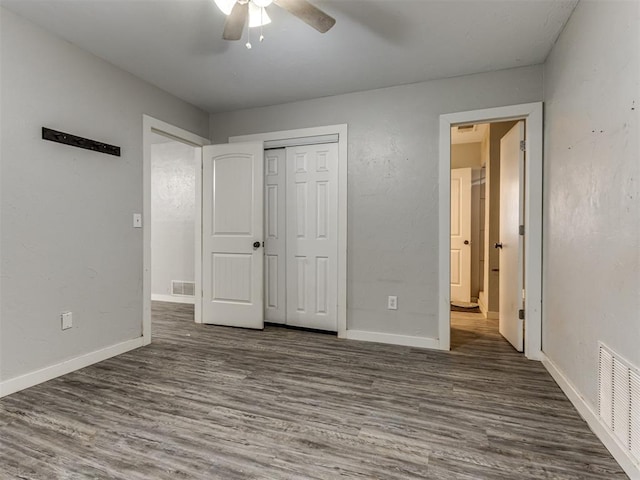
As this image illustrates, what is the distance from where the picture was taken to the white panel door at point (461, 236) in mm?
4938

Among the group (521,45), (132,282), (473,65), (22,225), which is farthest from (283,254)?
Result: (521,45)

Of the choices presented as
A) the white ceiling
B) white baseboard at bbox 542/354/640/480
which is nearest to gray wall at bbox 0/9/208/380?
the white ceiling

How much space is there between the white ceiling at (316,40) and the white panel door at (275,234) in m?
0.83

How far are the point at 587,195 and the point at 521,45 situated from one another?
132cm

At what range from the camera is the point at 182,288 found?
16.2 ft

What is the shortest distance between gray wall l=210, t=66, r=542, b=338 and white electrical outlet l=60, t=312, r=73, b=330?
90.3 inches

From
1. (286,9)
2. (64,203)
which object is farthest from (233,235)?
(286,9)

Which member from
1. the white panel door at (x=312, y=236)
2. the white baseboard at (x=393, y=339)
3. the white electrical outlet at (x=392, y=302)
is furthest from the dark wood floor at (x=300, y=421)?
the white panel door at (x=312, y=236)

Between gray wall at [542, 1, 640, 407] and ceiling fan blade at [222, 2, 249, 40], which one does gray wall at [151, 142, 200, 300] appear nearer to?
ceiling fan blade at [222, 2, 249, 40]

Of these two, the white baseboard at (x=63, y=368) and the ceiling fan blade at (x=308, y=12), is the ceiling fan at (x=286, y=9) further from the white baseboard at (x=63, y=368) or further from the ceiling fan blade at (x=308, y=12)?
the white baseboard at (x=63, y=368)

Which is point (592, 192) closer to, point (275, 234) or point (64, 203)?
point (275, 234)

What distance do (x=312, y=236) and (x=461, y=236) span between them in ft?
8.78

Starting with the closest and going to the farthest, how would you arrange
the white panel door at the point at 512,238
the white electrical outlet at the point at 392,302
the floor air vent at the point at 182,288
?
1. the white panel door at the point at 512,238
2. the white electrical outlet at the point at 392,302
3. the floor air vent at the point at 182,288

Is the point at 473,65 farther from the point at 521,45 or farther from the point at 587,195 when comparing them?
the point at 587,195
